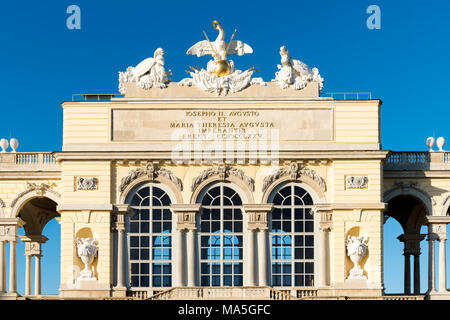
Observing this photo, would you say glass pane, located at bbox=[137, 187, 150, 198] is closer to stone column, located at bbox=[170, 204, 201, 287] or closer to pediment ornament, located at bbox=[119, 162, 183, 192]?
pediment ornament, located at bbox=[119, 162, 183, 192]

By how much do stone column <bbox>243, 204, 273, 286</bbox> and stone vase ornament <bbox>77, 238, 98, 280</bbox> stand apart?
825cm

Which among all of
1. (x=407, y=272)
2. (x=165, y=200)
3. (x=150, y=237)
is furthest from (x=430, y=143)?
(x=150, y=237)

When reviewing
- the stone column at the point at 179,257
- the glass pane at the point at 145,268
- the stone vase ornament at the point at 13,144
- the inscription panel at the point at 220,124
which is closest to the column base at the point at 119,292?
the glass pane at the point at 145,268

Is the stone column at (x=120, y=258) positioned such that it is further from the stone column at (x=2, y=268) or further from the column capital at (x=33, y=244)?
the column capital at (x=33, y=244)

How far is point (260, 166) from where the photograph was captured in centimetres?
7600

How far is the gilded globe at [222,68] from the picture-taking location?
7719 centimetres

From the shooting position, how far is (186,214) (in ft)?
248

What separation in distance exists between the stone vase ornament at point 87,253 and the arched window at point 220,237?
582 centimetres

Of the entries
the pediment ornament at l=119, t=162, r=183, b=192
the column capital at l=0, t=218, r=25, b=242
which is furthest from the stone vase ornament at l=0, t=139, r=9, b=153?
the pediment ornament at l=119, t=162, r=183, b=192

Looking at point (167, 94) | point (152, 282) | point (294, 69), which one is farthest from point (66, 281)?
point (294, 69)

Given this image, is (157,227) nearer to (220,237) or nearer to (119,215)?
(119,215)

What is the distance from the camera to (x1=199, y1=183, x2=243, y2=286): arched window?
75562 millimetres
